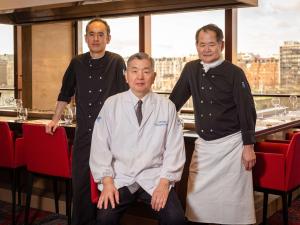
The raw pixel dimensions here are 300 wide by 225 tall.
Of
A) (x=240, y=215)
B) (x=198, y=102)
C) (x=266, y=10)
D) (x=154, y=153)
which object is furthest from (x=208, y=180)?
(x=266, y=10)

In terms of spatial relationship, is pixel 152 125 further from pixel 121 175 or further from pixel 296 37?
pixel 296 37

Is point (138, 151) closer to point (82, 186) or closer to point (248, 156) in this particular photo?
point (248, 156)

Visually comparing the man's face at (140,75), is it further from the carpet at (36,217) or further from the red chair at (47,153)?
the carpet at (36,217)

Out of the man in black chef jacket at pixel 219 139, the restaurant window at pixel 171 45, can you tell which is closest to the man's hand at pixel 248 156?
the man in black chef jacket at pixel 219 139

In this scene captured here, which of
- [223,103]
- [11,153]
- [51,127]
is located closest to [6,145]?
[11,153]

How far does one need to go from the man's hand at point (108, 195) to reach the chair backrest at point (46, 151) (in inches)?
43.2

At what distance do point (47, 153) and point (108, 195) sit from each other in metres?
1.29

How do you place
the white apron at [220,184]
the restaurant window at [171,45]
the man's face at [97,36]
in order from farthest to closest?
1. the restaurant window at [171,45]
2. the man's face at [97,36]
3. the white apron at [220,184]

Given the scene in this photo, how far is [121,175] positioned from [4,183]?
2648 mm

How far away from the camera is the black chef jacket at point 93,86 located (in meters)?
3.31

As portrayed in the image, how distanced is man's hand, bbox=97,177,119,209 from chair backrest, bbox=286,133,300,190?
1.40 metres

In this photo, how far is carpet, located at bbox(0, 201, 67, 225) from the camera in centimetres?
403

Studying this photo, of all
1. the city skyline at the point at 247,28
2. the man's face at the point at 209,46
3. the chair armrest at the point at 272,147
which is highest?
the city skyline at the point at 247,28

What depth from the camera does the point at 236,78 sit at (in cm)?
295
